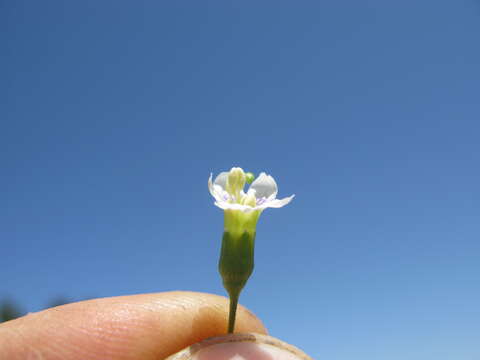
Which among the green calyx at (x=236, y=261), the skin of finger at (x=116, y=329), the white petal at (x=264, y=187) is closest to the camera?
the green calyx at (x=236, y=261)

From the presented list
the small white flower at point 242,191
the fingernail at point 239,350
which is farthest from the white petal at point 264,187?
the fingernail at point 239,350

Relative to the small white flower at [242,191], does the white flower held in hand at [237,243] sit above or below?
below

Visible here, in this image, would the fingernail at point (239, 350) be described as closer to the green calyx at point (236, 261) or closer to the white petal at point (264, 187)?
the green calyx at point (236, 261)

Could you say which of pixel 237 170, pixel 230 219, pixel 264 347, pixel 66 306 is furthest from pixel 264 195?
pixel 66 306

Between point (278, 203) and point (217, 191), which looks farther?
point (217, 191)

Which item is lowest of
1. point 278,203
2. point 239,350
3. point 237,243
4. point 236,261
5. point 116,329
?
point 116,329

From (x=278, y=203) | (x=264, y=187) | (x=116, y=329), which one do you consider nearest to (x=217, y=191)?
(x=264, y=187)

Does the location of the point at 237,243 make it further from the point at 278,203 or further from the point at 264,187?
the point at 264,187
